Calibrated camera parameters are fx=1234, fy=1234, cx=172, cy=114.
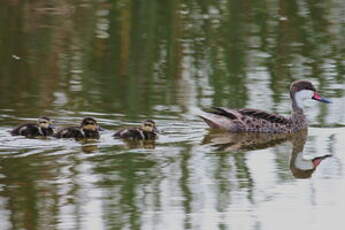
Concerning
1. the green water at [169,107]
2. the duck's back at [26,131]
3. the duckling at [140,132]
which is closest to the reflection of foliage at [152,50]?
the green water at [169,107]

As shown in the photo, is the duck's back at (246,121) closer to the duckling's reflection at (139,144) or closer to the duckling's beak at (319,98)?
the duckling's beak at (319,98)

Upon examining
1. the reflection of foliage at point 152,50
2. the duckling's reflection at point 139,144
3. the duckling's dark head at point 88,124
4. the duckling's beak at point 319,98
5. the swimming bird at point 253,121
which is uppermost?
the reflection of foliage at point 152,50

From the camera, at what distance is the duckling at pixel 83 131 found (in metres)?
8.93

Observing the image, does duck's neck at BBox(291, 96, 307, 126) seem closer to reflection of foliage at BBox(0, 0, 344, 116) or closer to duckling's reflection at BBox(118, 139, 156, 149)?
reflection of foliage at BBox(0, 0, 344, 116)

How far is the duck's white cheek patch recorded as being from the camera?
10023 mm

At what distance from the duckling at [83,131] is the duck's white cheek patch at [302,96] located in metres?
1.86

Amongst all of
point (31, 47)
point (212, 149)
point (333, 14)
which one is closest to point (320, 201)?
point (212, 149)

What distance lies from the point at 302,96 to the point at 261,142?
0.80 m

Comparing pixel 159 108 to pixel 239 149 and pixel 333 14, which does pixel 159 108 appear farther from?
pixel 333 14

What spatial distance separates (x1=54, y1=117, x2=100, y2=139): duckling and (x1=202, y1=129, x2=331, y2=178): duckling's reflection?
0.83m

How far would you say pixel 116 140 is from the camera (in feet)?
29.5

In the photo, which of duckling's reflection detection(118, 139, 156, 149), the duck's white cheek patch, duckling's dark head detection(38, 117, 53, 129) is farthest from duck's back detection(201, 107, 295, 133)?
duckling's dark head detection(38, 117, 53, 129)

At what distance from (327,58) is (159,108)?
2.60m

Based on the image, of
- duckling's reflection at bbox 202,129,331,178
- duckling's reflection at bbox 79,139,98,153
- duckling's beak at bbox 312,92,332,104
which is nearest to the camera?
duckling's reflection at bbox 202,129,331,178
